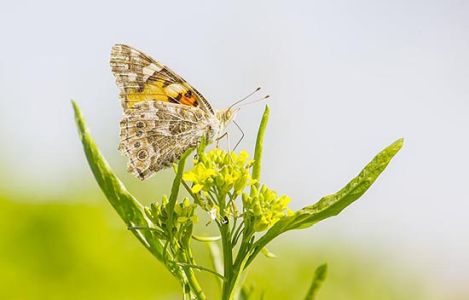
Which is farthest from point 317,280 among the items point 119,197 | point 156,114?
point 156,114

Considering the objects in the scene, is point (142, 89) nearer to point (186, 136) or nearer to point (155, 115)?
point (155, 115)

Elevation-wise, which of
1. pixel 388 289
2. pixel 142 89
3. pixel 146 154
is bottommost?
pixel 388 289

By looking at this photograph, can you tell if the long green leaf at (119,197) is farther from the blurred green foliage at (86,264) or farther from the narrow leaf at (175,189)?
the blurred green foliage at (86,264)

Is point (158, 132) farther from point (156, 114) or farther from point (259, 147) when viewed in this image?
point (259, 147)

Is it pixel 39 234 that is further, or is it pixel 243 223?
pixel 39 234

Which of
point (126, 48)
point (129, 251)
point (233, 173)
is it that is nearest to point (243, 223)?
point (233, 173)

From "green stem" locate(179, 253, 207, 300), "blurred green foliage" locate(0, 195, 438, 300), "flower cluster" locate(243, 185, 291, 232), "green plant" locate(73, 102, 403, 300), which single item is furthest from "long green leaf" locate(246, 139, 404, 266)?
"blurred green foliage" locate(0, 195, 438, 300)
